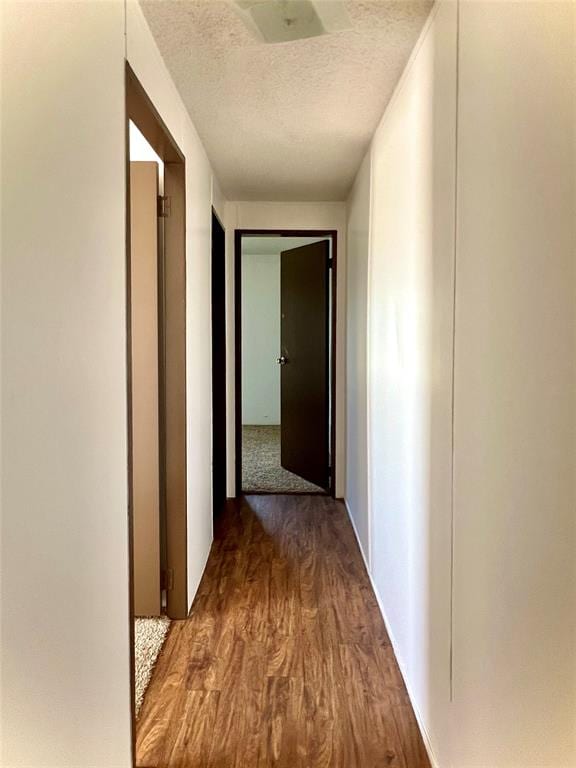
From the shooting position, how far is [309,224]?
4617 millimetres

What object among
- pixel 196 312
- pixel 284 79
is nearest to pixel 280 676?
pixel 196 312

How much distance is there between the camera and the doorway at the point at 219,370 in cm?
419

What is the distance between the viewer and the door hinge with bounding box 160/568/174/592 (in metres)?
2.67

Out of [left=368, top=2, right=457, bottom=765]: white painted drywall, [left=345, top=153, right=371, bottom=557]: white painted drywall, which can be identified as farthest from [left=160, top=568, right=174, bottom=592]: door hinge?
[left=345, top=153, right=371, bottom=557]: white painted drywall

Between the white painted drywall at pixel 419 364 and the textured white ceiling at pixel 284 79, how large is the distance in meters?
0.12

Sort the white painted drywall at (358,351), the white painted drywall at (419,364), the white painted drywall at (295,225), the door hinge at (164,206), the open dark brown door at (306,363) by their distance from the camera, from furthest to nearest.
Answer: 1. the open dark brown door at (306,363)
2. the white painted drywall at (295,225)
3. the white painted drywall at (358,351)
4. the door hinge at (164,206)
5. the white painted drywall at (419,364)

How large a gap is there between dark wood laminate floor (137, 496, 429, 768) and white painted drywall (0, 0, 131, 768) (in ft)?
1.22

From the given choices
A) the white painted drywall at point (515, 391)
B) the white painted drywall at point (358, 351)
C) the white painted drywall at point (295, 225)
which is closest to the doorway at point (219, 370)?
the white painted drywall at point (295, 225)

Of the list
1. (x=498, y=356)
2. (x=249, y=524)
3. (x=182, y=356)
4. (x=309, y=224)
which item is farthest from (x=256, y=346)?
(x=498, y=356)

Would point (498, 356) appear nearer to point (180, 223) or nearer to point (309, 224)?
point (180, 223)

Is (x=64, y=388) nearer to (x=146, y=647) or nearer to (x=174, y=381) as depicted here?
(x=174, y=381)

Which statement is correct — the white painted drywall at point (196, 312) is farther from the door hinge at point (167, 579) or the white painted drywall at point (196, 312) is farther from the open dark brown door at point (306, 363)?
the open dark brown door at point (306, 363)

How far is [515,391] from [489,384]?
0.15 m

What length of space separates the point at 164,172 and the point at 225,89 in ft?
1.42
